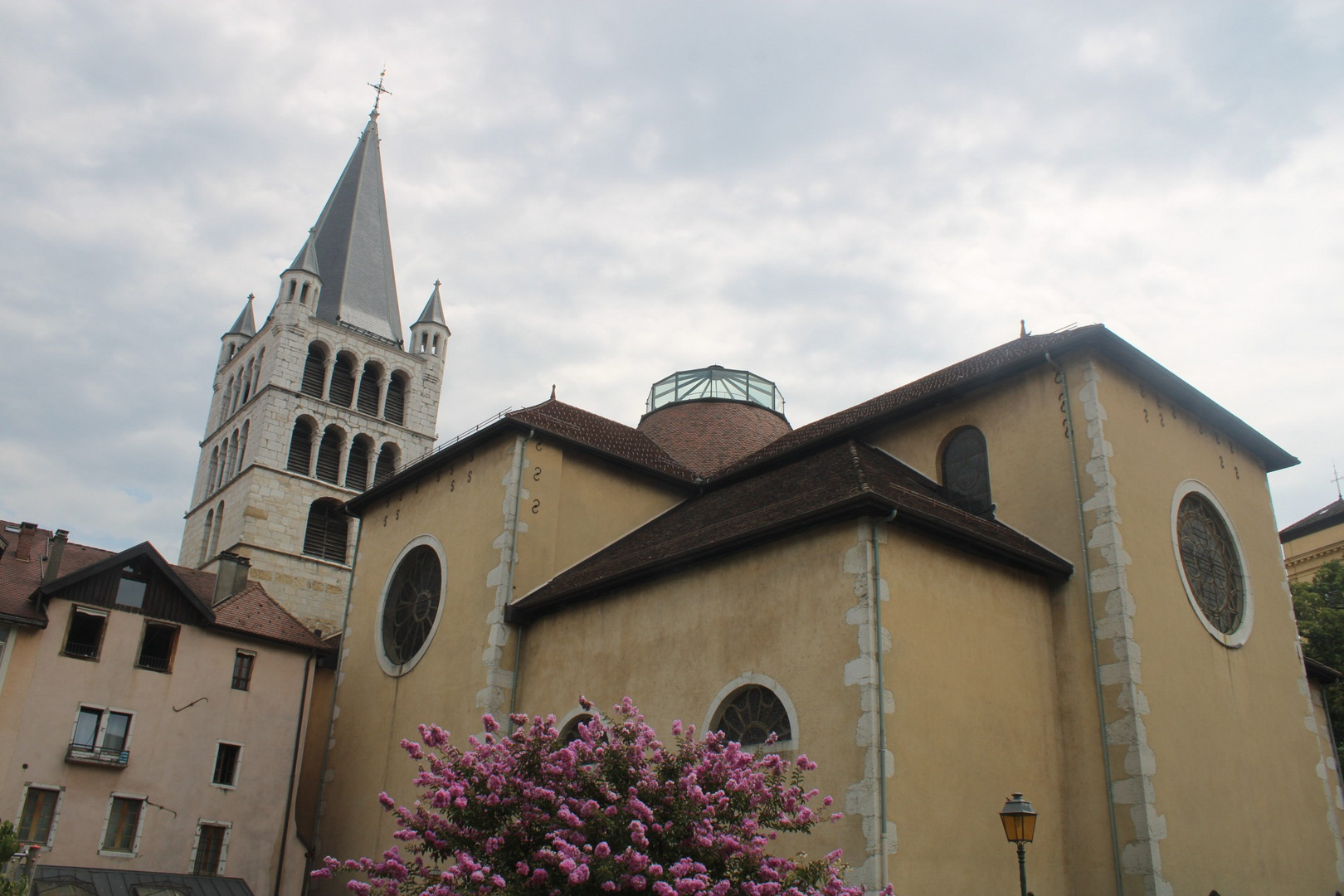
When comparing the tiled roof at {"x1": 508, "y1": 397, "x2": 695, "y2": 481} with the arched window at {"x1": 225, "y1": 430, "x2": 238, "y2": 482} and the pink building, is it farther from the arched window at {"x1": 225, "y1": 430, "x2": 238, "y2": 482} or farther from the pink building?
the arched window at {"x1": 225, "y1": 430, "x2": 238, "y2": 482}

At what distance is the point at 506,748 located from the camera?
33.1 ft

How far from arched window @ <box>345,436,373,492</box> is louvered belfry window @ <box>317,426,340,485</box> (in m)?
0.50

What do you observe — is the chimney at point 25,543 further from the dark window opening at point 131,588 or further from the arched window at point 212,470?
the arched window at point 212,470

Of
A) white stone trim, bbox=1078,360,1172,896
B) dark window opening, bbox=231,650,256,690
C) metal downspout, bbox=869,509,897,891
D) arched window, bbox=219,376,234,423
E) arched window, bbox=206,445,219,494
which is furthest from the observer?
arched window, bbox=219,376,234,423

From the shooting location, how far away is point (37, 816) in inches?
756

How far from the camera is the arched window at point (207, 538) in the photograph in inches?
1687

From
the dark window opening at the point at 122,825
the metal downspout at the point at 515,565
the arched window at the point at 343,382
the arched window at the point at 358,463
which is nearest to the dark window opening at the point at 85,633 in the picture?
the dark window opening at the point at 122,825

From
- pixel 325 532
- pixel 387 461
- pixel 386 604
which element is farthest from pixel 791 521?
pixel 387 461

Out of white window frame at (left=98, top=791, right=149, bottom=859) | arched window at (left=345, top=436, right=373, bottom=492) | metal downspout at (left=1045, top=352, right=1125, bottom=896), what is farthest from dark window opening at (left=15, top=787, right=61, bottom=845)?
arched window at (left=345, top=436, right=373, bottom=492)

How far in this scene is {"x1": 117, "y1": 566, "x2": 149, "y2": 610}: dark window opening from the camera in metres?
21.4

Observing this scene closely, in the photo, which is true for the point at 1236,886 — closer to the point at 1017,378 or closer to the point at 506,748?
the point at 1017,378

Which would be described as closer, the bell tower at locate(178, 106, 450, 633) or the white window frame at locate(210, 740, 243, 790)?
the white window frame at locate(210, 740, 243, 790)

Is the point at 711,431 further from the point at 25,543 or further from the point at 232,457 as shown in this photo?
the point at 232,457

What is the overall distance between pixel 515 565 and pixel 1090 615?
9.05 metres
